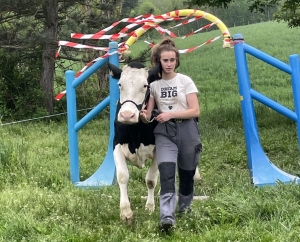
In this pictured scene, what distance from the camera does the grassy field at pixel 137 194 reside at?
3.90m

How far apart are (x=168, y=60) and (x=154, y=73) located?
19 centimetres

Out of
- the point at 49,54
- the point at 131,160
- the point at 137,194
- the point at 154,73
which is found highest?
the point at 49,54

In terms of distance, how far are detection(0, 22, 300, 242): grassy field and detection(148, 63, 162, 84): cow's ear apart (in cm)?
130

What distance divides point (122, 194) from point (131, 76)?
1.14 meters

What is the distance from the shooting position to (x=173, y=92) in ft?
14.4

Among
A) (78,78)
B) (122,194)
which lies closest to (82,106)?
(78,78)

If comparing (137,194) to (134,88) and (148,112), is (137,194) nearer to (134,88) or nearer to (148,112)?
(148,112)

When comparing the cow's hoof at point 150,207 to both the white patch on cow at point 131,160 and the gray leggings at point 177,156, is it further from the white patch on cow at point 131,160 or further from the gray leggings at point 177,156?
the gray leggings at point 177,156

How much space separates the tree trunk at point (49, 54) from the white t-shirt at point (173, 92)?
7.58 m

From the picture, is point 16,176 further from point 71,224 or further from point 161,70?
point 161,70

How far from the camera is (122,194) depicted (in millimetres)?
4523

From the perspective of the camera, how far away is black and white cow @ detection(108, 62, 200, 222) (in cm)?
434

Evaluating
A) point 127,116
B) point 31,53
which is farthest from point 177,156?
point 31,53

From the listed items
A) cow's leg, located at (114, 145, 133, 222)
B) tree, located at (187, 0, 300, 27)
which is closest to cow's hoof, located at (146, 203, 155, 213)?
cow's leg, located at (114, 145, 133, 222)
